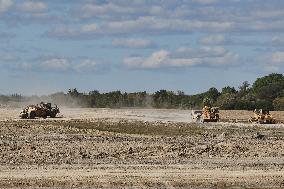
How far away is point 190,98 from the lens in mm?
121688

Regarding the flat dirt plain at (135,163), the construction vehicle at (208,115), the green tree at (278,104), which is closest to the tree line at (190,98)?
the green tree at (278,104)

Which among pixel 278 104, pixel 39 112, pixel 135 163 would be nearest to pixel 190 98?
pixel 278 104

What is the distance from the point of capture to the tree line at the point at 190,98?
102m

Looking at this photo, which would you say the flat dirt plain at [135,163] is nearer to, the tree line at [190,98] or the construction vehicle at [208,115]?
the construction vehicle at [208,115]

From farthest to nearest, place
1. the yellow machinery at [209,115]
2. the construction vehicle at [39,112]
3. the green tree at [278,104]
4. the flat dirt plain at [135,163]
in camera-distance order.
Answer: the green tree at [278,104], the construction vehicle at [39,112], the yellow machinery at [209,115], the flat dirt plain at [135,163]

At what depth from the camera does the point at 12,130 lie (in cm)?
4834

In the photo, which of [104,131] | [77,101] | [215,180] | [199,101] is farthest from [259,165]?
[77,101]

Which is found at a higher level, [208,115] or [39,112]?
[39,112]

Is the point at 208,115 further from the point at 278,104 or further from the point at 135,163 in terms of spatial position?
the point at 135,163

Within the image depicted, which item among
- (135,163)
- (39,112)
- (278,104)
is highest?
(278,104)

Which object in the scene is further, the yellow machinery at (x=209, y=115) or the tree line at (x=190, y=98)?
the tree line at (x=190, y=98)

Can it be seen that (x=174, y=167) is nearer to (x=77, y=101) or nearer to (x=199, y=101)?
(x=199, y=101)

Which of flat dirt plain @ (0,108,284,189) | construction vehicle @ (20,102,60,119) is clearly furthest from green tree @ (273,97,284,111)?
flat dirt plain @ (0,108,284,189)

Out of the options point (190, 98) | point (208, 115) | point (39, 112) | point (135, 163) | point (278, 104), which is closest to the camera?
point (135, 163)
